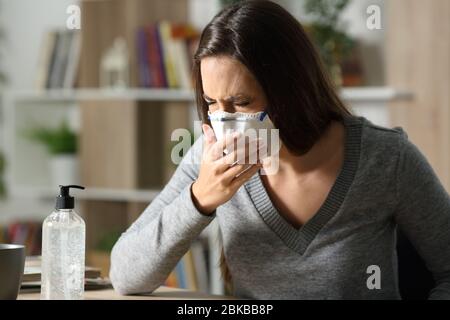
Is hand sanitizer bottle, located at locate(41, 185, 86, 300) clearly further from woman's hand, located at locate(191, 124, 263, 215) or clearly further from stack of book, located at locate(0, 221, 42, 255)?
stack of book, located at locate(0, 221, 42, 255)

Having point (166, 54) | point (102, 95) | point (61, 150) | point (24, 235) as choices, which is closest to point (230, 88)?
point (166, 54)

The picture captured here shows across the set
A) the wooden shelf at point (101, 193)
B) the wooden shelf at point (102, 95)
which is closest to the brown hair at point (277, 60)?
the wooden shelf at point (102, 95)

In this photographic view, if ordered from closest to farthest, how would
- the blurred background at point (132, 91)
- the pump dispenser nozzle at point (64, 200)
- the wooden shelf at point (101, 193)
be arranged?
1. the pump dispenser nozzle at point (64, 200)
2. the blurred background at point (132, 91)
3. the wooden shelf at point (101, 193)

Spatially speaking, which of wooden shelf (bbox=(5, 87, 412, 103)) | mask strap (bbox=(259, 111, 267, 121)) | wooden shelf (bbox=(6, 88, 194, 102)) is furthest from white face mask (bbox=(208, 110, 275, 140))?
wooden shelf (bbox=(6, 88, 194, 102))

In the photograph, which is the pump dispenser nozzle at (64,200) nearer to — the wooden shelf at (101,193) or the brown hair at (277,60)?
the brown hair at (277,60)

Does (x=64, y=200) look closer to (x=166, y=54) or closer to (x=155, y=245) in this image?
(x=155, y=245)

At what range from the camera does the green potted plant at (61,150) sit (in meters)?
3.55

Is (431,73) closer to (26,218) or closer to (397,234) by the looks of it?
→ (397,234)

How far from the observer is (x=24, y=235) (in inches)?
145

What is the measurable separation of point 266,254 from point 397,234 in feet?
0.80

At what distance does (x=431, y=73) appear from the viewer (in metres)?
2.67

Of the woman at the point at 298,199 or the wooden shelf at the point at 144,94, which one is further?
the wooden shelf at the point at 144,94

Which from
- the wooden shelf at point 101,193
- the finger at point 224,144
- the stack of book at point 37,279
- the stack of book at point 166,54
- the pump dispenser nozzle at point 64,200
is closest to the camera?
the pump dispenser nozzle at point 64,200

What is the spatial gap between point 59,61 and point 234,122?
246 centimetres
